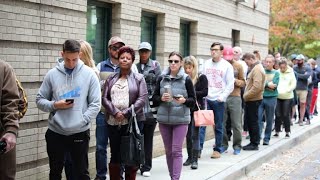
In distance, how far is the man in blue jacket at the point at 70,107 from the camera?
214 inches

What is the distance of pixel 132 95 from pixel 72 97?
0.92 metres

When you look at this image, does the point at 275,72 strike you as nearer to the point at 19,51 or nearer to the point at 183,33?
the point at 183,33

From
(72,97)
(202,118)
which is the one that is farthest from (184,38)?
(72,97)

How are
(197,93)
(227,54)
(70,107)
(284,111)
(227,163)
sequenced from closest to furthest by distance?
(70,107) < (197,93) < (227,163) < (227,54) < (284,111)

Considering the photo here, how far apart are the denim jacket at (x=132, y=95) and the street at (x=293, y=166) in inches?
125

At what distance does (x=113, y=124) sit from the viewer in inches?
243

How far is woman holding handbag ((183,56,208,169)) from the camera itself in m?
8.20

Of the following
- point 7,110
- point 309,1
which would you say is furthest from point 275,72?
point 309,1

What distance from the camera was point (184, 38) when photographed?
37.9 feet

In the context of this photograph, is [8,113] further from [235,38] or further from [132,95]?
[235,38]

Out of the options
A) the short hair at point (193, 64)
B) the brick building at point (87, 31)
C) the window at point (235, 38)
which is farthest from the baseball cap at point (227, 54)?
the window at point (235, 38)

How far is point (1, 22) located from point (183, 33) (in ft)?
19.9

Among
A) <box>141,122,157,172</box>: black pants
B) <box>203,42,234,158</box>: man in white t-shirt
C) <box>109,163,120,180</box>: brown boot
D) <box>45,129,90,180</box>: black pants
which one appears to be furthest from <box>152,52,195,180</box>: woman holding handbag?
<box>203,42,234,158</box>: man in white t-shirt

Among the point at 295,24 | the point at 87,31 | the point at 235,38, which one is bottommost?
the point at 87,31
